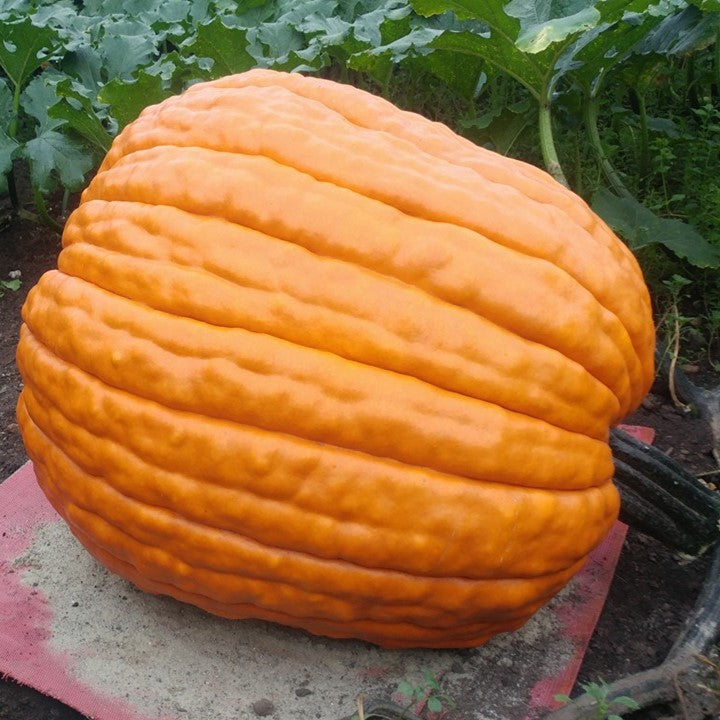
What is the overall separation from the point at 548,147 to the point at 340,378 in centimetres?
155

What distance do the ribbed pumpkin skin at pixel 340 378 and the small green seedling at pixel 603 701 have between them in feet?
0.61

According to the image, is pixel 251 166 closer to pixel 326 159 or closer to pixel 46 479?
pixel 326 159

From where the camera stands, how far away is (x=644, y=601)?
205 cm

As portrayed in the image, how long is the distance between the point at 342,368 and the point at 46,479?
2.39 feet

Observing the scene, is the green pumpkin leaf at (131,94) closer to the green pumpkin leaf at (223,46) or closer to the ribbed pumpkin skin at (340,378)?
the green pumpkin leaf at (223,46)

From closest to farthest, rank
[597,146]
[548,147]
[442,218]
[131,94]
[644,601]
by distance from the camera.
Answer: [442,218] < [644,601] < [548,147] < [597,146] < [131,94]

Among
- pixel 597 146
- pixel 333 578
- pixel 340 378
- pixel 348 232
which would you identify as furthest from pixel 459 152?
pixel 597 146

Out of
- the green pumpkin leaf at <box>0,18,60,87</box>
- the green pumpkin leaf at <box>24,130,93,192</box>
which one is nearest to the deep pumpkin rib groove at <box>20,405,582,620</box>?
the green pumpkin leaf at <box>24,130,93,192</box>

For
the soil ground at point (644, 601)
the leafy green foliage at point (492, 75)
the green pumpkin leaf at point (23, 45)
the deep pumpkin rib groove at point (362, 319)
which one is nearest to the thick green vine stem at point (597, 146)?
the leafy green foliage at point (492, 75)

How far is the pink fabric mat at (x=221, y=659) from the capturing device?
179 centimetres

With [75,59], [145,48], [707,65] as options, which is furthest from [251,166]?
[707,65]

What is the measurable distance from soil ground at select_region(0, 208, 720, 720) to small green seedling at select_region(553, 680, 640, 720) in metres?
0.11

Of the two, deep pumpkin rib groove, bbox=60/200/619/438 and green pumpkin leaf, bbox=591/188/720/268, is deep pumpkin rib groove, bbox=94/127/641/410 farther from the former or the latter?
green pumpkin leaf, bbox=591/188/720/268

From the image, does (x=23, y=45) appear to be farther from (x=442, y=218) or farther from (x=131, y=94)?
(x=442, y=218)
